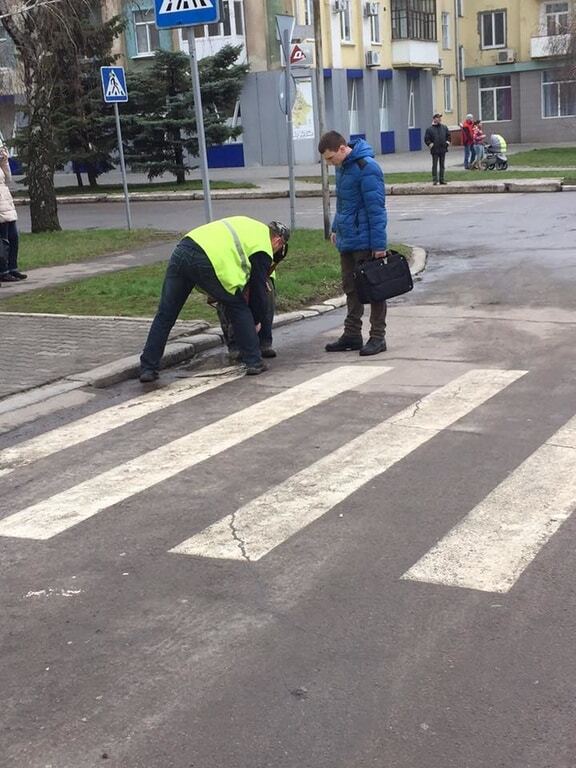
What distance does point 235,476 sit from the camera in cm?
615

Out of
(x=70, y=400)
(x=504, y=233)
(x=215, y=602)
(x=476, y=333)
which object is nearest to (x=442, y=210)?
(x=504, y=233)

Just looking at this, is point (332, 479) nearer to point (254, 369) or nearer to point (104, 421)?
point (104, 421)

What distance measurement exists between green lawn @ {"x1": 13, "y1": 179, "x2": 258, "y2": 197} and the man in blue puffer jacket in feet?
75.0

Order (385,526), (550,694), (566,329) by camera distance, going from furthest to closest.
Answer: (566,329) → (385,526) → (550,694)

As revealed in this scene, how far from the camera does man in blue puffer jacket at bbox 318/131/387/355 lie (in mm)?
9164

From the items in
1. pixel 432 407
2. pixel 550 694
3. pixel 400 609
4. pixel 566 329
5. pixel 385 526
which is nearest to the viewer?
pixel 550 694

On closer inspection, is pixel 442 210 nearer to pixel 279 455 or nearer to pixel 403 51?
pixel 279 455

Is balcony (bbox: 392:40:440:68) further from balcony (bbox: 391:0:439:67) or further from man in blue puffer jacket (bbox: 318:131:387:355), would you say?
man in blue puffer jacket (bbox: 318:131:387:355)

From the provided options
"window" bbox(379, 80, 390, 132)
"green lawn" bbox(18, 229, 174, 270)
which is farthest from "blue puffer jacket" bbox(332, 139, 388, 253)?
"window" bbox(379, 80, 390, 132)

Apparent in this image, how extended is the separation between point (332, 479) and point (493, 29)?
180 ft

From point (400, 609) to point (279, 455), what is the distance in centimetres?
227

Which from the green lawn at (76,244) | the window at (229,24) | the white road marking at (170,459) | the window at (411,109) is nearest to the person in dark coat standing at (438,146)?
the green lawn at (76,244)

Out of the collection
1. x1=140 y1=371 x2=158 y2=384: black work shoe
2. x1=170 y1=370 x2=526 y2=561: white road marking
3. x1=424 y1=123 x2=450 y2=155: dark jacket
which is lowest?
x1=170 y1=370 x2=526 y2=561: white road marking

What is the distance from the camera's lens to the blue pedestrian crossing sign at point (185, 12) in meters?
10.1
